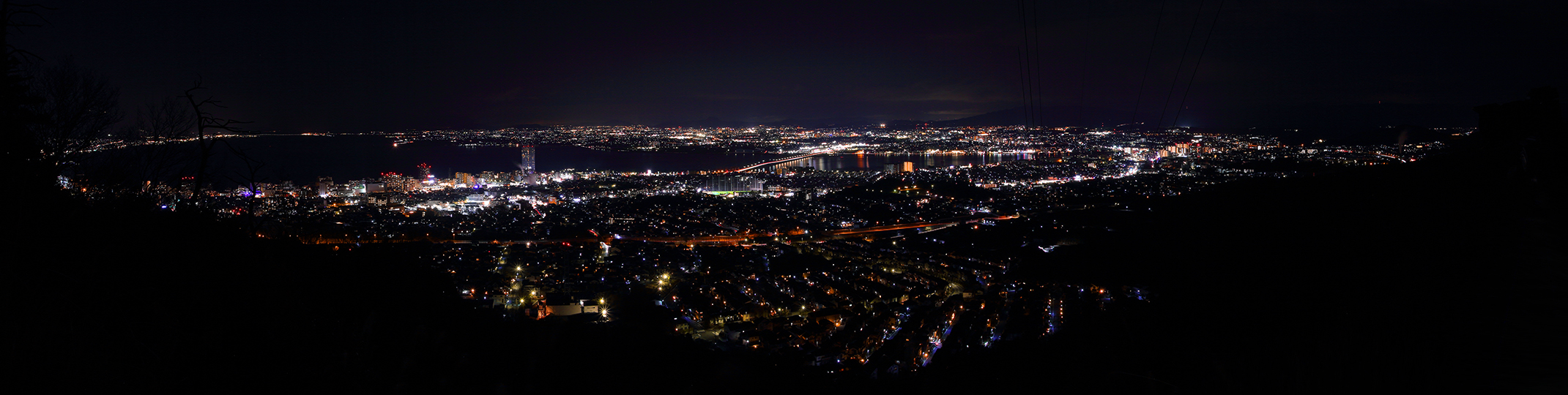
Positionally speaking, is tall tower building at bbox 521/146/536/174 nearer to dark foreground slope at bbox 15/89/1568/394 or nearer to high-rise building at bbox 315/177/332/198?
high-rise building at bbox 315/177/332/198

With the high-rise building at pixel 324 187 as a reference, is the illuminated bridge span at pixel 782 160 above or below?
above

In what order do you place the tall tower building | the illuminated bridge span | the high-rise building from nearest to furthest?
the high-rise building → the tall tower building → the illuminated bridge span

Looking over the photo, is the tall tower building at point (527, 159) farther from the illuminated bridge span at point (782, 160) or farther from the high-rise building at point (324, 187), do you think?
the high-rise building at point (324, 187)

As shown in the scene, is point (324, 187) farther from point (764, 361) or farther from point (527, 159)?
point (527, 159)

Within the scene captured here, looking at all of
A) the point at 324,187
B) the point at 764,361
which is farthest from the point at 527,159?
the point at 764,361

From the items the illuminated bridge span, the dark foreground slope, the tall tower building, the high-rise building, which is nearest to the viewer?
the dark foreground slope

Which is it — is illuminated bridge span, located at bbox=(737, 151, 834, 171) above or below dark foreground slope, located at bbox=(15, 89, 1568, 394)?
above

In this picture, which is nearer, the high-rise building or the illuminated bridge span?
the high-rise building

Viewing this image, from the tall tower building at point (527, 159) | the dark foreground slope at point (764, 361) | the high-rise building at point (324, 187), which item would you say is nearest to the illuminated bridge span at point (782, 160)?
the tall tower building at point (527, 159)

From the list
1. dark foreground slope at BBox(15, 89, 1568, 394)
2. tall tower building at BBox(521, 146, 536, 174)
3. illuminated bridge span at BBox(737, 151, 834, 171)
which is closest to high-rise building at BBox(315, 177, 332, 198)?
tall tower building at BBox(521, 146, 536, 174)
